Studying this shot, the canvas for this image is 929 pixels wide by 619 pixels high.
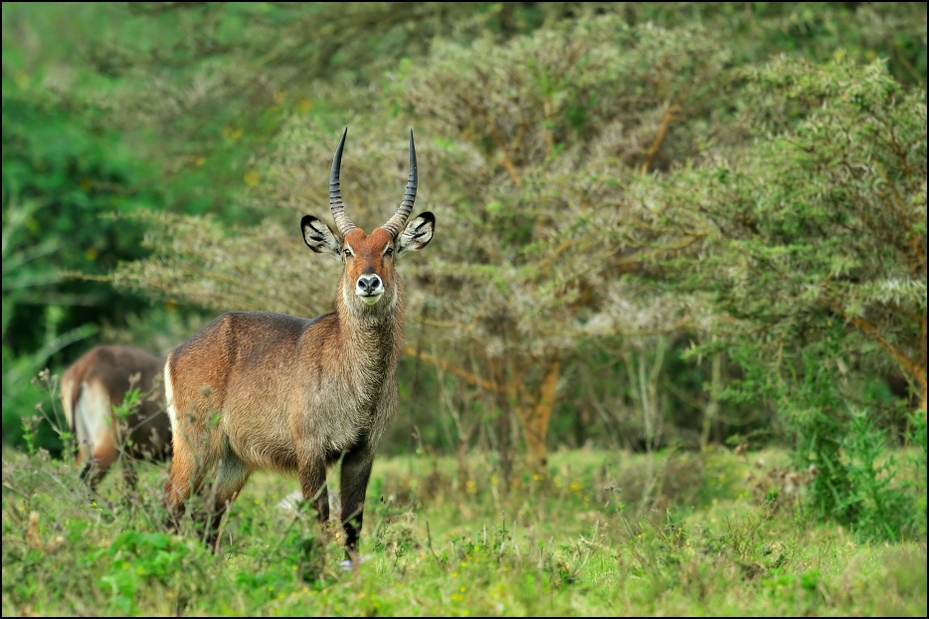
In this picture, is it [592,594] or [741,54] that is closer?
[592,594]

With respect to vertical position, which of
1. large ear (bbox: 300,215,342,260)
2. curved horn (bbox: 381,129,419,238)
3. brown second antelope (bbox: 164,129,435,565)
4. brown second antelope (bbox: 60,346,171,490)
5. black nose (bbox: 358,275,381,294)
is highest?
curved horn (bbox: 381,129,419,238)

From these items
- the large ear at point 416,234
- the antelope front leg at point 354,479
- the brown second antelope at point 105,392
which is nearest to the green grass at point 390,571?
the antelope front leg at point 354,479

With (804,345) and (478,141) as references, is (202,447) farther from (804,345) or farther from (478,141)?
(478,141)

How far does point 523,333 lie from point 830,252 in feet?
10.5

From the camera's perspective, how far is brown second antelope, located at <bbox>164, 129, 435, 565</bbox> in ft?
21.2

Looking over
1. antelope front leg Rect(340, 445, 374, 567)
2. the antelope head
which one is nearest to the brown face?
the antelope head

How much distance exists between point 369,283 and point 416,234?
3.16 feet

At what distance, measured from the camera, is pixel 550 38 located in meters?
10.9

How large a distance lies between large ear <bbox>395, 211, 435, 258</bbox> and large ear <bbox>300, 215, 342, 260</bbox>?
0.35 m

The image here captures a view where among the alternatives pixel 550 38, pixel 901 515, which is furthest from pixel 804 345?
pixel 550 38

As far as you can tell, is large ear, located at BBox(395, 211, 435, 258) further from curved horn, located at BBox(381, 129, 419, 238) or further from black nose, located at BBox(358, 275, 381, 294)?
black nose, located at BBox(358, 275, 381, 294)

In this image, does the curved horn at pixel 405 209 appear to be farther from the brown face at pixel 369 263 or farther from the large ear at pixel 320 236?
the large ear at pixel 320 236

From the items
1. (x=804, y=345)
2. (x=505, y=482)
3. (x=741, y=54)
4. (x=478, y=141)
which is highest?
(x=741, y=54)

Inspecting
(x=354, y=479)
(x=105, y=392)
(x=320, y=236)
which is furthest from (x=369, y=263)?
(x=105, y=392)
